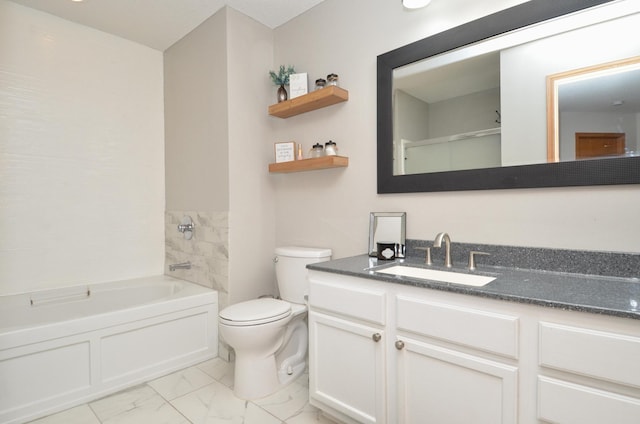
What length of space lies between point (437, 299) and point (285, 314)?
40.6 inches

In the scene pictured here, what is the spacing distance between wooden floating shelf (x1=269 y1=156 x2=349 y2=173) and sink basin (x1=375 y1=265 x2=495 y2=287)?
0.82 metres

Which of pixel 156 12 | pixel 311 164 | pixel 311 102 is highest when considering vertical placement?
pixel 156 12

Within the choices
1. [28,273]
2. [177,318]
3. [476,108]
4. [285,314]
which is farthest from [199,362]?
[476,108]

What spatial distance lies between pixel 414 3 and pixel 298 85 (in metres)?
0.94

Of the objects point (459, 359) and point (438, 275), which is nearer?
point (459, 359)

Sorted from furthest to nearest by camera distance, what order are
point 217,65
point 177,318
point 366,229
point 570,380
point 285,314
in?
point 217,65 < point 177,318 < point 366,229 < point 285,314 < point 570,380

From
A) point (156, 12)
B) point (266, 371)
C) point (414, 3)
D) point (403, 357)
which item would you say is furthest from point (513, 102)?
point (156, 12)

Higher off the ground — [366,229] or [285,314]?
[366,229]

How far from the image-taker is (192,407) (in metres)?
1.84

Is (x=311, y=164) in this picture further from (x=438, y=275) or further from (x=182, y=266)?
(x=182, y=266)

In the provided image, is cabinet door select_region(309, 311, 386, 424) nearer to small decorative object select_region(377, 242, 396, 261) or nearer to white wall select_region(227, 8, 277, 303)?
small decorative object select_region(377, 242, 396, 261)

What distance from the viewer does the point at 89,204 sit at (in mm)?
2707

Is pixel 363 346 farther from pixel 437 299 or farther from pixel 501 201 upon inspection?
pixel 501 201

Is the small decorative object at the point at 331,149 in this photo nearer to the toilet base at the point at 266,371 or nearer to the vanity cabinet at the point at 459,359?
the vanity cabinet at the point at 459,359
